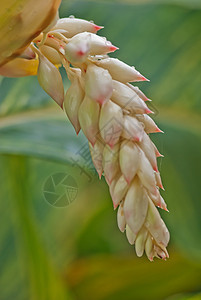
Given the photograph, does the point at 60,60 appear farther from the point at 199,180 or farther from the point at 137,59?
the point at 199,180

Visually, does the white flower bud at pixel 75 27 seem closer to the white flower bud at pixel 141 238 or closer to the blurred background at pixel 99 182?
the white flower bud at pixel 141 238

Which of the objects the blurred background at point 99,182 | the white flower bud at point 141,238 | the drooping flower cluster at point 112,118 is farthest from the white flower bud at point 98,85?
the blurred background at point 99,182

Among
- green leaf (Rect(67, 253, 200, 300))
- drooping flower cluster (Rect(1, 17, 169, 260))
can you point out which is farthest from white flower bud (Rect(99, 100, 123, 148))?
green leaf (Rect(67, 253, 200, 300))

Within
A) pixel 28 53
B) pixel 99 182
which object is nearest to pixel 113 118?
pixel 28 53

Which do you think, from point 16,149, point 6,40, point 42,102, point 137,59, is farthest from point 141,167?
point 137,59

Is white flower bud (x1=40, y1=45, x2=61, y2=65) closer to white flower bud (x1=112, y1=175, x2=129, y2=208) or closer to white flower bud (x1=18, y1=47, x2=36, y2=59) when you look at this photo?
white flower bud (x1=18, y1=47, x2=36, y2=59)

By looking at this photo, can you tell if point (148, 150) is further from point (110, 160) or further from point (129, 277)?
point (129, 277)
